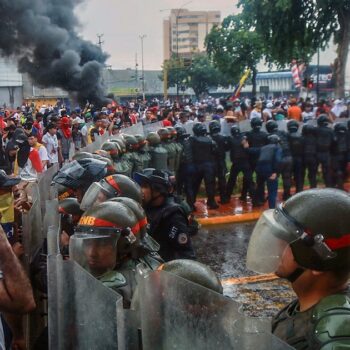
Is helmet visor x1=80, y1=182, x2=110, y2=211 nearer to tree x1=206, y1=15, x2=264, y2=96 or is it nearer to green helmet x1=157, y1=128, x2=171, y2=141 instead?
green helmet x1=157, y1=128, x2=171, y2=141

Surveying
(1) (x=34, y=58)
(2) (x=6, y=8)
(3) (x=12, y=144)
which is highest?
(2) (x=6, y=8)

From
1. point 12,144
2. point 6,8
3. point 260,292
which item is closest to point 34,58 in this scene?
point 6,8

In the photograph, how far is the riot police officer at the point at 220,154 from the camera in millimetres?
10299

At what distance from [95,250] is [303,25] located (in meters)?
19.5

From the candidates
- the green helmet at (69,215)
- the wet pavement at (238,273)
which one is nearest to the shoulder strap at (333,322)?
the green helmet at (69,215)

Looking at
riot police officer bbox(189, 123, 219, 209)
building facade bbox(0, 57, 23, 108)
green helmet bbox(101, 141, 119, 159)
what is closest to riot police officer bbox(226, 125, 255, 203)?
riot police officer bbox(189, 123, 219, 209)

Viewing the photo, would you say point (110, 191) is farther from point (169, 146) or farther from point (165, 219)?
point (169, 146)

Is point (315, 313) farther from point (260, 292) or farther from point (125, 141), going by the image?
point (125, 141)

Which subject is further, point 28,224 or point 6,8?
point 6,8

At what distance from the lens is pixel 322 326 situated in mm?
1597

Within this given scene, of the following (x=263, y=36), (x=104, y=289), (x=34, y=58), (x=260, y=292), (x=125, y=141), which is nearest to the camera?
(x=104, y=289)

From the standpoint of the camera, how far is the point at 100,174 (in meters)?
5.01

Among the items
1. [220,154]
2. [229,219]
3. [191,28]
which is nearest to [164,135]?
[220,154]

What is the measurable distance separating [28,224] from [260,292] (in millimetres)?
3200
